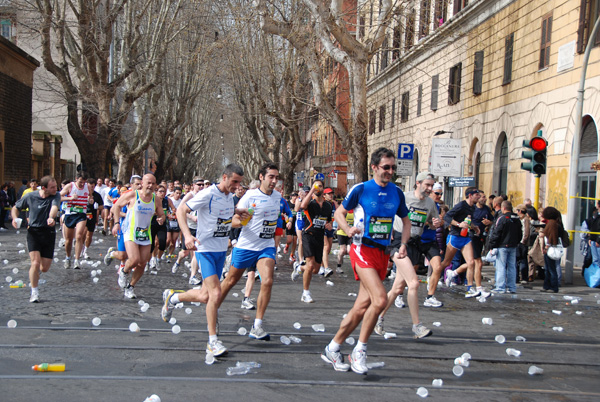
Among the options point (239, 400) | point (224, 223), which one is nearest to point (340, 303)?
point (224, 223)

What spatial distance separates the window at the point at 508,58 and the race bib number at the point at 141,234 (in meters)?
14.6

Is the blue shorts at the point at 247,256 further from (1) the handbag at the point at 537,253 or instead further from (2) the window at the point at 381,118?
(2) the window at the point at 381,118

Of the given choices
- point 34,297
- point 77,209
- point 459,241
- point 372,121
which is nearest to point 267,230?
point 34,297

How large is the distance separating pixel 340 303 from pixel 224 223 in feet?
11.7

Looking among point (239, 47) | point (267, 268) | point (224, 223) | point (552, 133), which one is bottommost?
point (267, 268)

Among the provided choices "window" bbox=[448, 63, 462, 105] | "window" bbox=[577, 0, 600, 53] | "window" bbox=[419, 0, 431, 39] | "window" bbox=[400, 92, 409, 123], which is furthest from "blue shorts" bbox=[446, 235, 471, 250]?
"window" bbox=[400, 92, 409, 123]

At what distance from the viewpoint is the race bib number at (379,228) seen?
19.5 feet

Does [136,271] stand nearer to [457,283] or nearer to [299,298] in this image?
[299,298]

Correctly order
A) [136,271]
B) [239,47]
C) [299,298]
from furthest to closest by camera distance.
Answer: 1. [239,47]
2. [299,298]
3. [136,271]

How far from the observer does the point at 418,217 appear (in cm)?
861

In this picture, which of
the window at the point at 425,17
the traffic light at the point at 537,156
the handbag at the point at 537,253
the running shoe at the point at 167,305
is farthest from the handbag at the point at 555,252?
the window at the point at 425,17

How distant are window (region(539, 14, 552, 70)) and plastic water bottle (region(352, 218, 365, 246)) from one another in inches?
544

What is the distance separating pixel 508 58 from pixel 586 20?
488cm

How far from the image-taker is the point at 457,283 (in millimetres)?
13250
